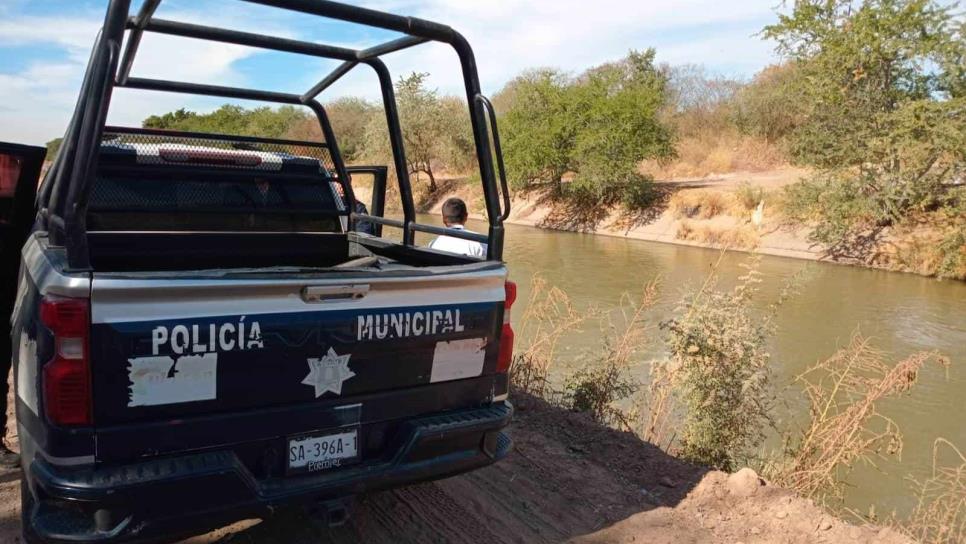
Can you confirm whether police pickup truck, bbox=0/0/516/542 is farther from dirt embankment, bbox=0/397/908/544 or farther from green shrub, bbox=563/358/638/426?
green shrub, bbox=563/358/638/426

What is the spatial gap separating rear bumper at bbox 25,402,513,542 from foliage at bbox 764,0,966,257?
22.0 metres

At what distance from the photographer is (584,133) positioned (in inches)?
1335

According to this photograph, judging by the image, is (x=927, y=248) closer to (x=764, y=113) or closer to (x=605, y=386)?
(x=605, y=386)

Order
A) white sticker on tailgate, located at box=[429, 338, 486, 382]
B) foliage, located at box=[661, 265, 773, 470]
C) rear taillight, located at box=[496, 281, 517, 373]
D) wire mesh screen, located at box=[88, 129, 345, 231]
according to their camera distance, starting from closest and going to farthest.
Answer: white sticker on tailgate, located at box=[429, 338, 486, 382], rear taillight, located at box=[496, 281, 517, 373], wire mesh screen, located at box=[88, 129, 345, 231], foliage, located at box=[661, 265, 773, 470]

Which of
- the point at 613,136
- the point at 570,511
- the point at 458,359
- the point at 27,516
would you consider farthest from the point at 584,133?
the point at 27,516

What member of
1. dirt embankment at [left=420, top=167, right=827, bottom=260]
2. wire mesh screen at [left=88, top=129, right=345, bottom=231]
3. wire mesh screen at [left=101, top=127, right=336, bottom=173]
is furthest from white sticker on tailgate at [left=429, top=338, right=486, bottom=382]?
dirt embankment at [left=420, top=167, right=827, bottom=260]

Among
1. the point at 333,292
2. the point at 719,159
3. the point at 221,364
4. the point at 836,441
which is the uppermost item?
the point at 719,159

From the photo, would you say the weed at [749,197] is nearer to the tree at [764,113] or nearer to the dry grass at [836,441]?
the tree at [764,113]

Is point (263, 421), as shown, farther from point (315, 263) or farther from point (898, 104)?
point (898, 104)

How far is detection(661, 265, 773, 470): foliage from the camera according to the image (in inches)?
234

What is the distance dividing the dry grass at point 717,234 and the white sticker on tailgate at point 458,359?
22381 millimetres

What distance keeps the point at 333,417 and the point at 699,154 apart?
4166 centimetres

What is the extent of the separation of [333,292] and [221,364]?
49 cm

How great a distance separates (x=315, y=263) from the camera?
4922 mm
